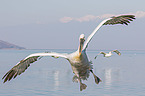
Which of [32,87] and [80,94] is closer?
[80,94]

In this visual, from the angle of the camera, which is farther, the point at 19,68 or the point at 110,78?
the point at 110,78

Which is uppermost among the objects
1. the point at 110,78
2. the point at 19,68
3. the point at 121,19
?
the point at 121,19

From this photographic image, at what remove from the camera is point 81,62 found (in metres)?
14.4

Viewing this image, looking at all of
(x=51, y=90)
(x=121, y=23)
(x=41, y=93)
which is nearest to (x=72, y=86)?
(x=51, y=90)

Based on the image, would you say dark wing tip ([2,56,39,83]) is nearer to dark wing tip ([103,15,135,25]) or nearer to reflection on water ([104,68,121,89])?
dark wing tip ([103,15,135,25])

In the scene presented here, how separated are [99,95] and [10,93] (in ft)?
33.7

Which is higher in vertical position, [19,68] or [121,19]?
[121,19]

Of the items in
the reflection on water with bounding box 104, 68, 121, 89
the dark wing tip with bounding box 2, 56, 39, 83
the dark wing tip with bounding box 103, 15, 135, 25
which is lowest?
the reflection on water with bounding box 104, 68, 121, 89

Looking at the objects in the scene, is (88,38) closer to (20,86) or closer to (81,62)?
(81,62)

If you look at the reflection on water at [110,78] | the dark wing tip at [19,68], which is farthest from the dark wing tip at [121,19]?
the reflection on water at [110,78]

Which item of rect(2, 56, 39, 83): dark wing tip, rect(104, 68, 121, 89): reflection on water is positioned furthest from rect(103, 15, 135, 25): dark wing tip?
rect(104, 68, 121, 89): reflection on water

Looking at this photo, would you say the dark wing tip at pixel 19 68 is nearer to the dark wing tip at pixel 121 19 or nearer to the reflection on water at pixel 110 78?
the dark wing tip at pixel 121 19

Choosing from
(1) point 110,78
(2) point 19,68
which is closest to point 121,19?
(2) point 19,68

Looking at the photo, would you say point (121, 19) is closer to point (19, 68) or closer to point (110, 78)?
point (19, 68)
